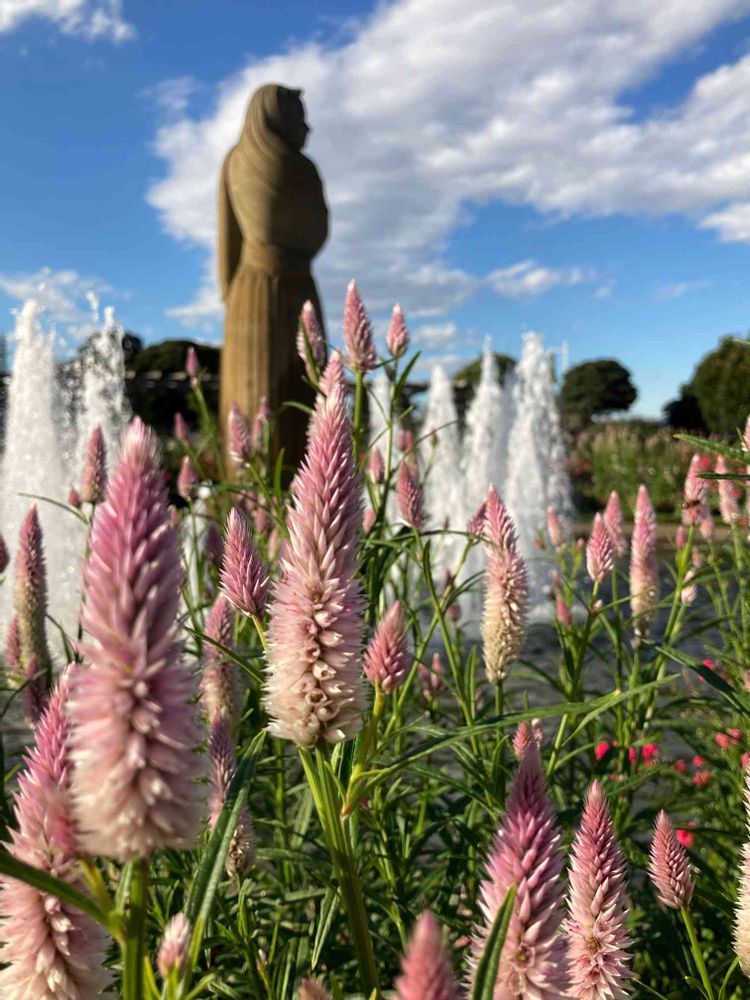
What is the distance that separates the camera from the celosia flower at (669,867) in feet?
3.61

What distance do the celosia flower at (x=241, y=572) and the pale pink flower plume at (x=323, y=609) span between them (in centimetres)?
26

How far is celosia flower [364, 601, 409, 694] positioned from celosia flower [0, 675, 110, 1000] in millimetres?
406

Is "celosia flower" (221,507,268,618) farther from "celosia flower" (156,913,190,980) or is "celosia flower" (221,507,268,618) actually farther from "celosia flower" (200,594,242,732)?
"celosia flower" (200,594,242,732)

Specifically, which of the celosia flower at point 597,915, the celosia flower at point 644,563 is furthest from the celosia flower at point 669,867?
the celosia flower at point 644,563

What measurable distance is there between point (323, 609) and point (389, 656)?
256mm

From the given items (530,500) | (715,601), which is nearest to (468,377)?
(530,500)

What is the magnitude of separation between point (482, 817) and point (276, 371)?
7.44 m

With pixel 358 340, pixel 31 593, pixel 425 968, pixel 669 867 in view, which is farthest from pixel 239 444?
pixel 425 968

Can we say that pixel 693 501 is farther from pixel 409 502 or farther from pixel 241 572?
pixel 241 572

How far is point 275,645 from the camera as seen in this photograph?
794 millimetres

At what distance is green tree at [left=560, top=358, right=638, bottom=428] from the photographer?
41438 millimetres

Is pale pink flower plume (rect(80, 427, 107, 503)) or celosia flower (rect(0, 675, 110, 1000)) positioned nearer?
celosia flower (rect(0, 675, 110, 1000))

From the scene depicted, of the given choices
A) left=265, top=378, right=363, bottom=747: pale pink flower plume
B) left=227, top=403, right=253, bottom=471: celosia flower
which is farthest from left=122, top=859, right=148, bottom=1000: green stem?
left=227, top=403, right=253, bottom=471: celosia flower

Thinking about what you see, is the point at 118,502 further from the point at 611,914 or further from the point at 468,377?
the point at 468,377
